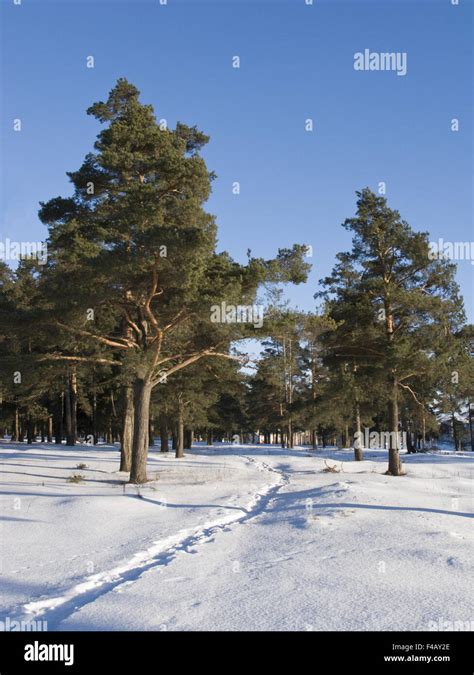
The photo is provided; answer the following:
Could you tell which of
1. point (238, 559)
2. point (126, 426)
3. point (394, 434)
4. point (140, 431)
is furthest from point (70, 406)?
point (238, 559)

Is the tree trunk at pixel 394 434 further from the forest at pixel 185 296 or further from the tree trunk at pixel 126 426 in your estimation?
the tree trunk at pixel 126 426

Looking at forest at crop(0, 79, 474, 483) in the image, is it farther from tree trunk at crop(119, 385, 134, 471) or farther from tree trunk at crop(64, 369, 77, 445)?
tree trunk at crop(64, 369, 77, 445)

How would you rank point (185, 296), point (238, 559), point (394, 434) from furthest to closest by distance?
point (394, 434), point (185, 296), point (238, 559)

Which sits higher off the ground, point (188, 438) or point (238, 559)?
point (238, 559)

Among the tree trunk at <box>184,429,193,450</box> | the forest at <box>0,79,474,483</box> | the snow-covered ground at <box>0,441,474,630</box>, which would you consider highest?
the forest at <box>0,79,474,483</box>

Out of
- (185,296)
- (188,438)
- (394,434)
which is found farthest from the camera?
(188,438)

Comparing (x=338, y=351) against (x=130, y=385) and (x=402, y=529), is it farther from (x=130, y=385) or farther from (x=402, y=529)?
(x=402, y=529)

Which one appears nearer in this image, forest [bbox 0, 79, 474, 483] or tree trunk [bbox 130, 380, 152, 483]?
forest [bbox 0, 79, 474, 483]

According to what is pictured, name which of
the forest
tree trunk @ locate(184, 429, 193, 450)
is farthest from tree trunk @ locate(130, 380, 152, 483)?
tree trunk @ locate(184, 429, 193, 450)

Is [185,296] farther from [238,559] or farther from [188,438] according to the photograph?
[188,438]

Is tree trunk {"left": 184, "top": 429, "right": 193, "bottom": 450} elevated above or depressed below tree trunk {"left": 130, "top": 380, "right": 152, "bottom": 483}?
below

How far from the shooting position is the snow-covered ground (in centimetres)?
595

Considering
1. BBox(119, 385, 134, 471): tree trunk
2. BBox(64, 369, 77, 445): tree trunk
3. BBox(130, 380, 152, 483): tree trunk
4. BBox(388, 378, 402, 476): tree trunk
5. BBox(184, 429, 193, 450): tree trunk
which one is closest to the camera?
BBox(130, 380, 152, 483): tree trunk

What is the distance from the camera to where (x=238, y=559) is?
8695 millimetres
